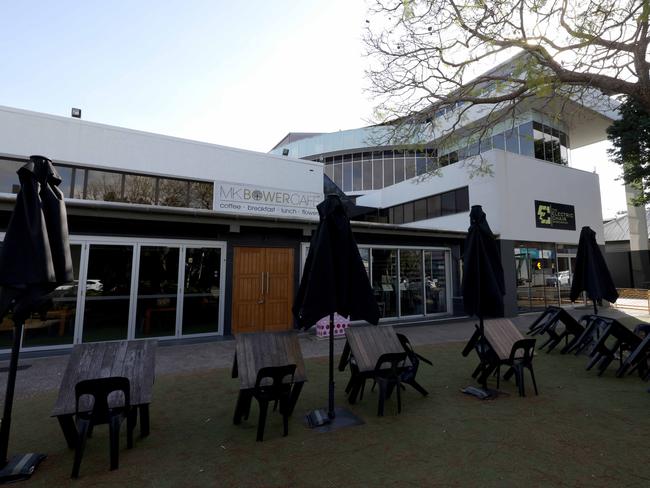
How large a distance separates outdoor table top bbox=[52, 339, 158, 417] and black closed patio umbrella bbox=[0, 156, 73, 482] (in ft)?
1.55

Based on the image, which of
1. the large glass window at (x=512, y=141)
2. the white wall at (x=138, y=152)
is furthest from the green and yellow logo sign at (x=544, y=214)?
the white wall at (x=138, y=152)

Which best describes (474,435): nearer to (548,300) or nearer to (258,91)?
(258,91)

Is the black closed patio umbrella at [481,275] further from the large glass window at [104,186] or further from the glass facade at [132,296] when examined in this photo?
the large glass window at [104,186]

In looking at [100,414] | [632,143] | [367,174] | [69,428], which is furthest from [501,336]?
[367,174]

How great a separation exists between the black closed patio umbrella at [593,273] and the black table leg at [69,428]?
8674 millimetres

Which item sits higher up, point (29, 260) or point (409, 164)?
point (409, 164)

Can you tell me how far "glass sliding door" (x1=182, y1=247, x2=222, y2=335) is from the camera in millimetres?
8125

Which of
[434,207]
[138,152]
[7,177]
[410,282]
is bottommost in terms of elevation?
[410,282]

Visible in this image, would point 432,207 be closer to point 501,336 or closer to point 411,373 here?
point 501,336

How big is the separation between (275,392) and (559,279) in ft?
50.2

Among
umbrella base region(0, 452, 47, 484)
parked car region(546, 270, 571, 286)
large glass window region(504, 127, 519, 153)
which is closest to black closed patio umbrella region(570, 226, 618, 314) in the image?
parked car region(546, 270, 571, 286)

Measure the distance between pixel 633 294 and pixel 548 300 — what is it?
590 centimetres

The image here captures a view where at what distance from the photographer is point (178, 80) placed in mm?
8203

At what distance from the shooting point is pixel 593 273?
23.1ft
